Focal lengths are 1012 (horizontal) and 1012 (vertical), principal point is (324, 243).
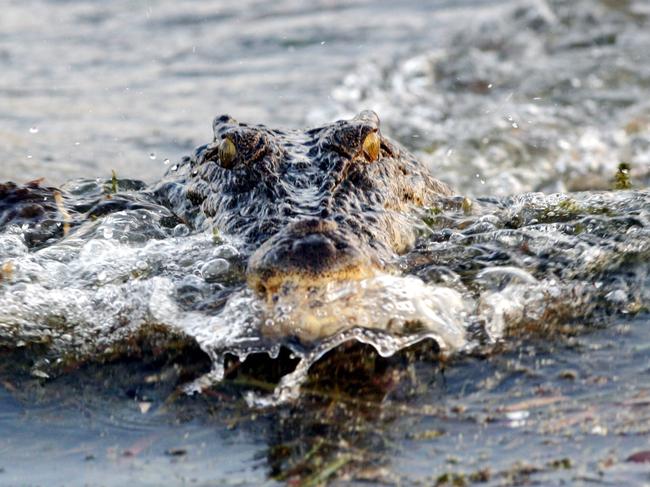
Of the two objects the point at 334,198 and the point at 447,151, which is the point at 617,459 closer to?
the point at 334,198

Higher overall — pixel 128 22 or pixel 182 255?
pixel 128 22

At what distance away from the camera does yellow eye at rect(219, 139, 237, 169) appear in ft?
18.5

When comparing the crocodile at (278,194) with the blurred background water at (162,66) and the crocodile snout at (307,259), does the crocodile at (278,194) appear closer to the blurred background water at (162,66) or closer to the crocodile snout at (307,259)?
the crocodile snout at (307,259)

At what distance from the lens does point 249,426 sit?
11.8 ft

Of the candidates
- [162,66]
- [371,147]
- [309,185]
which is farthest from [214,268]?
[162,66]

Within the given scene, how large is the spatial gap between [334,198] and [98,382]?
168 centimetres

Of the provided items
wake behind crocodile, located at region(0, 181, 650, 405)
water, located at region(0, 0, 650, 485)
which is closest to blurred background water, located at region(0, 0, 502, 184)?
water, located at region(0, 0, 650, 485)

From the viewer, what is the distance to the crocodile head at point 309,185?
5.05m

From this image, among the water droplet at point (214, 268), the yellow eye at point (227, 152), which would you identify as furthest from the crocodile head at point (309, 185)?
the water droplet at point (214, 268)

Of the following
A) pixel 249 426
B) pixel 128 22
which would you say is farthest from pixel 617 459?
pixel 128 22

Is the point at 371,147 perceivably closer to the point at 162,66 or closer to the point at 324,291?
the point at 324,291

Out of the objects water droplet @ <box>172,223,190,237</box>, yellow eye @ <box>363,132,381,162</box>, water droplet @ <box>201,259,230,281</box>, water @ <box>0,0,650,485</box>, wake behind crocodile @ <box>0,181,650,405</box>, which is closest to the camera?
water @ <box>0,0,650,485</box>

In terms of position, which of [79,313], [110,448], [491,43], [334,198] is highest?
[491,43]

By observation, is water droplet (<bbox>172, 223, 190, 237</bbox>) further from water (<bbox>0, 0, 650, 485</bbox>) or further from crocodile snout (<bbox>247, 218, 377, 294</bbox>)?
crocodile snout (<bbox>247, 218, 377, 294</bbox>)
